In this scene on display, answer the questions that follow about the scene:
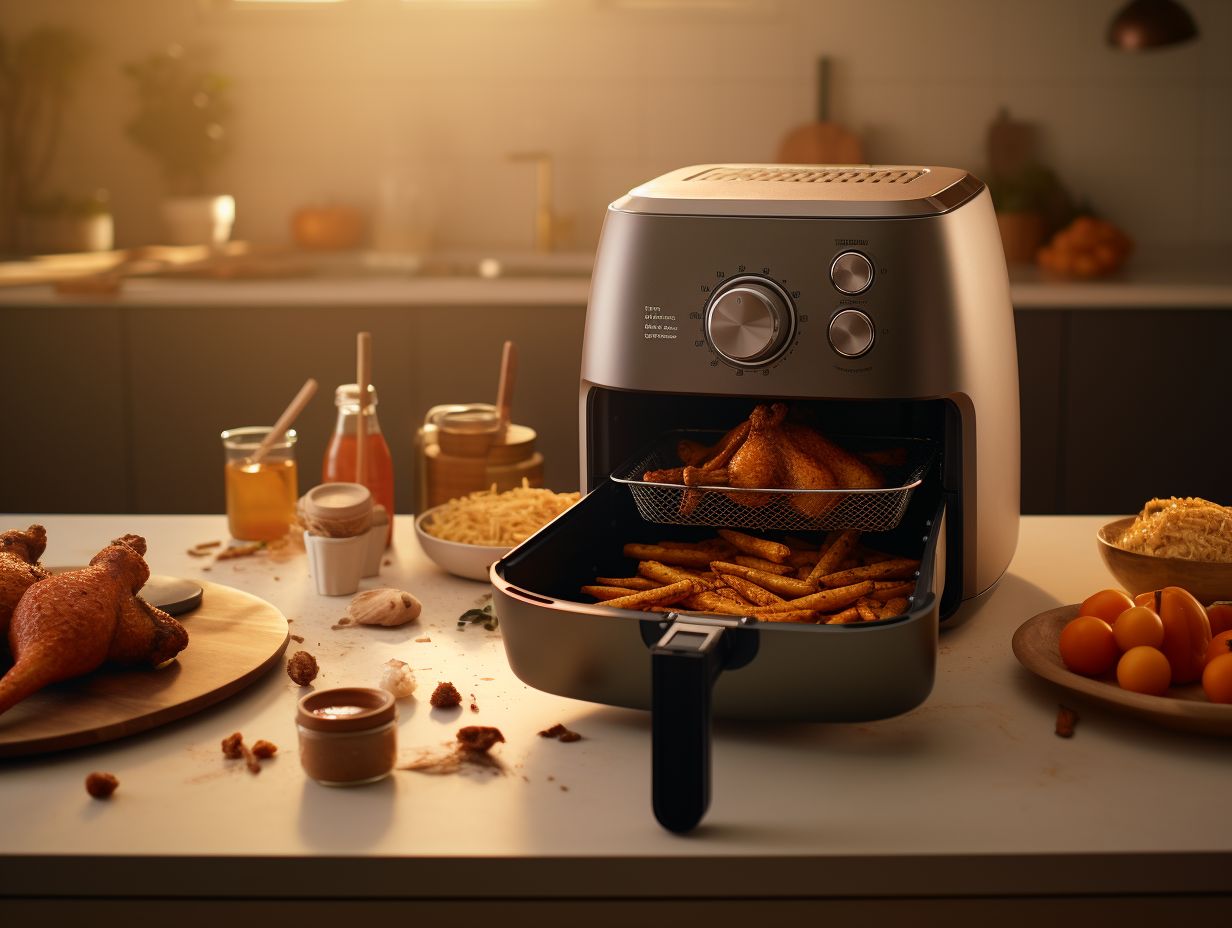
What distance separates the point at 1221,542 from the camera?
116 cm

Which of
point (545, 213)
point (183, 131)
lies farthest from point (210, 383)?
point (545, 213)

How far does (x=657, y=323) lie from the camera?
1.12m

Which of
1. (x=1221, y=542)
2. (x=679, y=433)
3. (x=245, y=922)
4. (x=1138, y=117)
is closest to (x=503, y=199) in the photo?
(x=1138, y=117)

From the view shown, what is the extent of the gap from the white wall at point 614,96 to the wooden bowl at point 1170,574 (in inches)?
95.4

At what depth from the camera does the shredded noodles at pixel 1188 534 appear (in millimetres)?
1157

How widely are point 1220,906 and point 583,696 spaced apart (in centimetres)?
41

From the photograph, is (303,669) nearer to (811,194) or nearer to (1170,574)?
(811,194)

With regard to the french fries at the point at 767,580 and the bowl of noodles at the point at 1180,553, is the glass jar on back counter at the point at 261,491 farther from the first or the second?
the bowl of noodles at the point at 1180,553

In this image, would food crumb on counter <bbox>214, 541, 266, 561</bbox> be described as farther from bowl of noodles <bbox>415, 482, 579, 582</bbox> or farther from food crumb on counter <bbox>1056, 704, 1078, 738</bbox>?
food crumb on counter <bbox>1056, 704, 1078, 738</bbox>

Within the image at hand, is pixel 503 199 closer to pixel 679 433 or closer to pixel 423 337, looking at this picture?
pixel 423 337

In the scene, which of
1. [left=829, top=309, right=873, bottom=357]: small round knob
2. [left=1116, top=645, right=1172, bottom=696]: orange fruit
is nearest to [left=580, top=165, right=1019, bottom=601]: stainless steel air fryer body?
[left=829, top=309, right=873, bottom=357]: small round knob

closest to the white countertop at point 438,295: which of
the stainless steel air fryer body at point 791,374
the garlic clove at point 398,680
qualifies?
the stainless steel air fryer body at point 791,374

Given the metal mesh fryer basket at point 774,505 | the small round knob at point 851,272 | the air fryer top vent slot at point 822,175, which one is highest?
the air fryer top vent slot at point 822,175

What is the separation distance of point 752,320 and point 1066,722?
38 centimetres
